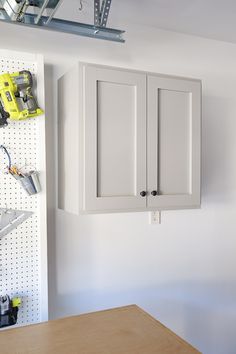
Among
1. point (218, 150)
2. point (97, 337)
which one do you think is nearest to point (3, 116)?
point (97, 337)

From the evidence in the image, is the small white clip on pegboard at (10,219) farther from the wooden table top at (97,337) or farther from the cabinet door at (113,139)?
the wooden table top at (97,337)

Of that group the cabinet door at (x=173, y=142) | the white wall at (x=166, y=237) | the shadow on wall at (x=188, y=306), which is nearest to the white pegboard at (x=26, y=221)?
the white wall at (x=166, y=237)

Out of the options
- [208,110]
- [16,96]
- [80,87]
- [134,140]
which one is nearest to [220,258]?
[208,110]

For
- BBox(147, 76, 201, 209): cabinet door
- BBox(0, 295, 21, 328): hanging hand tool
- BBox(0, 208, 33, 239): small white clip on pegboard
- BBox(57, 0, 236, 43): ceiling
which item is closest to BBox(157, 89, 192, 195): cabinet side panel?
BBox(147, 76, 201, 209): cabinet door

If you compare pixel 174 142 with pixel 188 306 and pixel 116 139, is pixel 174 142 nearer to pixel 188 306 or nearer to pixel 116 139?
pixel 116 139

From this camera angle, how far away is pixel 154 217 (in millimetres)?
2193

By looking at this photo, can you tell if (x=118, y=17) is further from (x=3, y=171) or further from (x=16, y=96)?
(x=3, y=171)

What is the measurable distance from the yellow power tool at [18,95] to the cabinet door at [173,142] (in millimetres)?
616

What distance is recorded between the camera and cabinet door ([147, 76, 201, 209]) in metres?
1.77

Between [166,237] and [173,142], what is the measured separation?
2.40 ft

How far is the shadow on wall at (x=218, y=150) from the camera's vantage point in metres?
2.36

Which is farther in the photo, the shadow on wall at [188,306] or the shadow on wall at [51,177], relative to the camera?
the shadow on wall at [188,306]

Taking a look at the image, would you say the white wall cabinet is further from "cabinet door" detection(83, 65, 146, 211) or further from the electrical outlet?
the electrical outlet

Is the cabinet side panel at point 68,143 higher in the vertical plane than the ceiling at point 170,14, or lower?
lower
